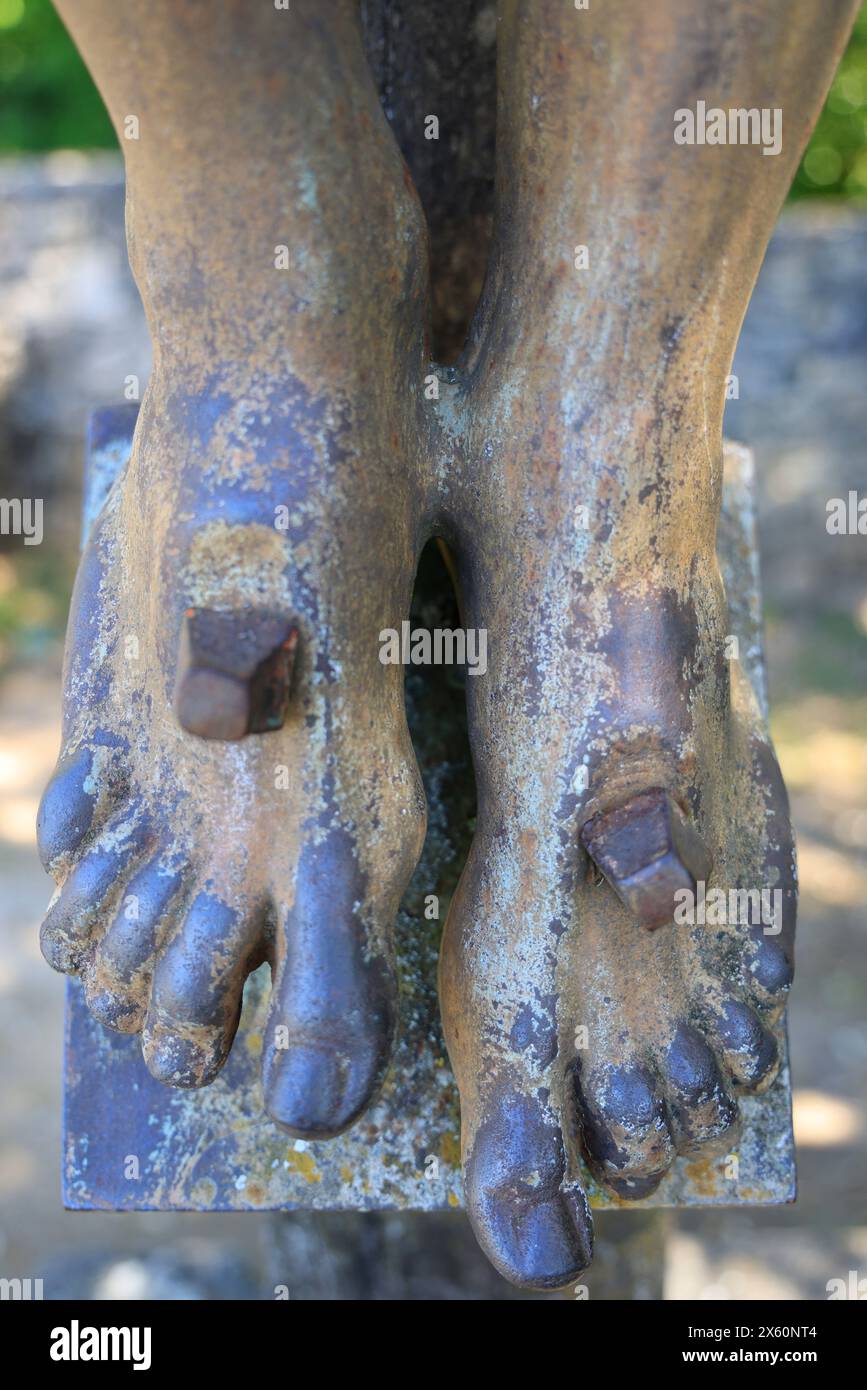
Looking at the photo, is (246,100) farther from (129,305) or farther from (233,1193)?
(129,305)

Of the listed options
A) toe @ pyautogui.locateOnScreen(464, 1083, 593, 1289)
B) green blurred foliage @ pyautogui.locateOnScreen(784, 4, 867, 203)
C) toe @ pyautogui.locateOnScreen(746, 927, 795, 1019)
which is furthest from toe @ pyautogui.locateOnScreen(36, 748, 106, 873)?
green blurred foliage @ pyautogui.locateOnScreen(784, 4, 867, 203)

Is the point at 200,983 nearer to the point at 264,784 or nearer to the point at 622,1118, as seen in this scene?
the point at 264,784

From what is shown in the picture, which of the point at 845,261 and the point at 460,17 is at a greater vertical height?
the point at 845,261

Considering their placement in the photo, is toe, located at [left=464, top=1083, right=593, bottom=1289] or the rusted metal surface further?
the rusted metal surface

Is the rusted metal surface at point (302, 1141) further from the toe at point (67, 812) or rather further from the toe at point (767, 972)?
the toe at point (67, 812)

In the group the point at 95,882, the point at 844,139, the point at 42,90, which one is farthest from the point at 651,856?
the point at 42,90

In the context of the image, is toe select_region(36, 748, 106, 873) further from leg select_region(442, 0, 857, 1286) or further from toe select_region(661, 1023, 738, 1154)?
toe select_region(661, 1023, 738, 1154)

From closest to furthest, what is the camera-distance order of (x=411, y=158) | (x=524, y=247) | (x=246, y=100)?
(x=246, y=100) < (x=524, y=247) < (x=411, y=158)

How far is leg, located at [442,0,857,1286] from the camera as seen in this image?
695mm

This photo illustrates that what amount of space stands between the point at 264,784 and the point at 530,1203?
27 centimetres

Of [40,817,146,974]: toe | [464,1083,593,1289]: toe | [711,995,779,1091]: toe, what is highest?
[40,817,146,974]: toe
